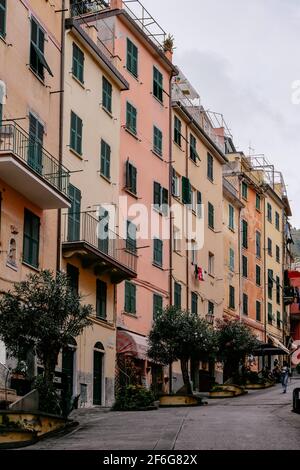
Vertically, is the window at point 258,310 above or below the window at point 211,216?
below

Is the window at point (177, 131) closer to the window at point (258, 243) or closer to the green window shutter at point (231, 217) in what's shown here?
the green window shutter at point (231, 217)

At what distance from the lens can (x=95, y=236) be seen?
34.0 meters

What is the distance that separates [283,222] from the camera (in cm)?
7812

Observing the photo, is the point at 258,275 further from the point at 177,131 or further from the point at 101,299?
the point at 101,299

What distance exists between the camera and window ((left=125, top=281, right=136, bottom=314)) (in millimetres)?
38906

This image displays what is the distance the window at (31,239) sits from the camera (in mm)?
28812

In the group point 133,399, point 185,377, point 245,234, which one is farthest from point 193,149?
point 133,399

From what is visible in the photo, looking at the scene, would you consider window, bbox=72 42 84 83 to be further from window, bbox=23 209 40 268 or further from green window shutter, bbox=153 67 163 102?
green window shutter, bbox=153 67 163 102

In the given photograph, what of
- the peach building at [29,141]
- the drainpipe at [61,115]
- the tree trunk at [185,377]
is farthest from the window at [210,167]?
the peach building at [29,141]

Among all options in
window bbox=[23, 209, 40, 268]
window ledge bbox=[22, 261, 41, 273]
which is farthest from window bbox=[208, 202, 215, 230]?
window ledge bbox=[22, 261, 41, 273]

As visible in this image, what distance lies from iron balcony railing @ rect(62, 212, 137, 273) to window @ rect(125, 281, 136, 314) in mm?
1685

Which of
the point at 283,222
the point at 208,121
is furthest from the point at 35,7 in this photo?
the point at 283,222

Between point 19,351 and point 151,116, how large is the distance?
2159 centimetres

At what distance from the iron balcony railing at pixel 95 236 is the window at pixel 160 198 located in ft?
18.8
